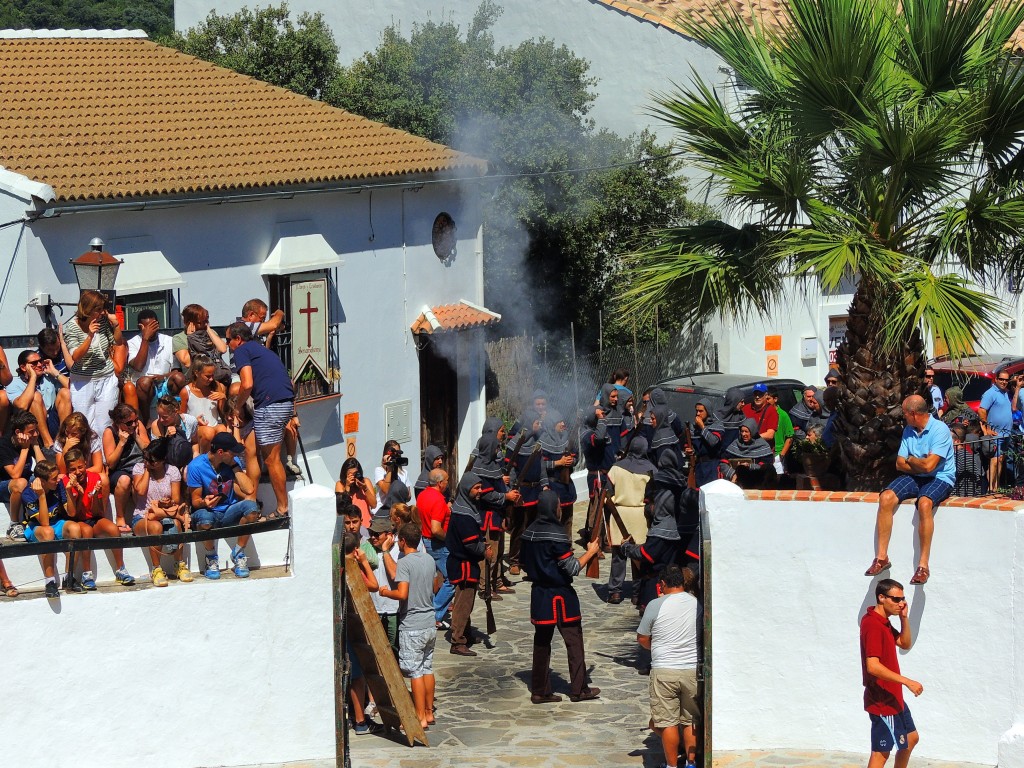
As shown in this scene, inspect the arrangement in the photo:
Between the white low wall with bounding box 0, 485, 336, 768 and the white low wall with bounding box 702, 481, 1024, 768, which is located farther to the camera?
the white low wall with bounding box 702, 481, 1024, 768

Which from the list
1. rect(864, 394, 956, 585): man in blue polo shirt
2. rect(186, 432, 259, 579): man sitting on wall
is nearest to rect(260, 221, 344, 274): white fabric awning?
rect(186, 432, 259, 579): man sitting on wall

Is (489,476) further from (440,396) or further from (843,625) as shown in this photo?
(440,396)

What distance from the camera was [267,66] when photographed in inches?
970

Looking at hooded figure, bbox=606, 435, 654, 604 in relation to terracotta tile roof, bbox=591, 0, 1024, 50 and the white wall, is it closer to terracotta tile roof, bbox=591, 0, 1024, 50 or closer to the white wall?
the white wall

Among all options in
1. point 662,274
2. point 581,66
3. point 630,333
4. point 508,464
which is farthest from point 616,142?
point 662,274

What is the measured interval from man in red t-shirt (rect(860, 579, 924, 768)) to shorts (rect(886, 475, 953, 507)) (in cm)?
121

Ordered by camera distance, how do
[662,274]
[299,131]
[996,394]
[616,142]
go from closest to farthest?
[662,274], [996,394], [299,131], [616,142]

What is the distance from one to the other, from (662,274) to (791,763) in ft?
12.8

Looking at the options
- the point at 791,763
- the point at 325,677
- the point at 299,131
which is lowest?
the point at 791,763

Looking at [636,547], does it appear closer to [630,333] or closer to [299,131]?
[299,131]

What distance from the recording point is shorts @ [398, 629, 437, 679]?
457 inches

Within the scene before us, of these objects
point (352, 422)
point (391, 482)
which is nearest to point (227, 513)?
point (391, 482)

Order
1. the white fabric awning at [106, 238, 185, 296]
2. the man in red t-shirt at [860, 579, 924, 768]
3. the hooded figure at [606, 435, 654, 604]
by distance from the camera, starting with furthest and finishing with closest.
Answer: the white fabric awning at [106, 238, 185, 296] → the hooded figure at [606, 435, 654, 604] → the man in red t-shirt at [860, 579, 924, 768]

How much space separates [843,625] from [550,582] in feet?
7.64
